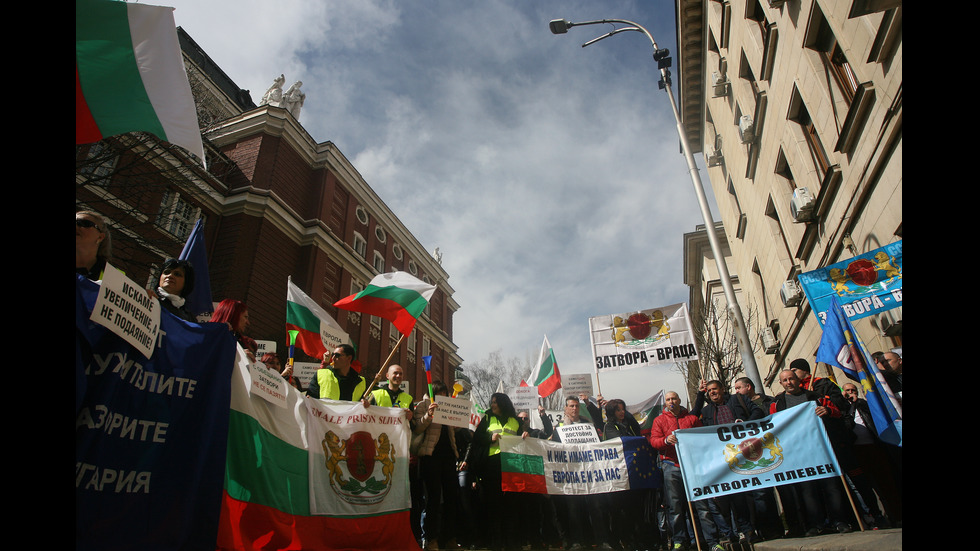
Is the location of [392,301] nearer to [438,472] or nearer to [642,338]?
[438,472]

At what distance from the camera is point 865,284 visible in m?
6.36

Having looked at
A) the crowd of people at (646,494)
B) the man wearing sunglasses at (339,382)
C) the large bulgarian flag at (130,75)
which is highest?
the large bulgarian flag at (130,75)

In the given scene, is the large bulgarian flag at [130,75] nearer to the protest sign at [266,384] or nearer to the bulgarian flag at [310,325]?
the protest sign at [266,384]

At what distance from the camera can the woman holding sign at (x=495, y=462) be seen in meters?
6.01

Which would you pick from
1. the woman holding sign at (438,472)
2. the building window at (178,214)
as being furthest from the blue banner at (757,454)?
the building window at (178,214)

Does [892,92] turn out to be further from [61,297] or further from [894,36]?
[61,297]

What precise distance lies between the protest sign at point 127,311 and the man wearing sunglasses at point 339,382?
2766mm

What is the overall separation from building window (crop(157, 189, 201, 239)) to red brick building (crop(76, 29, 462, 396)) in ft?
0.19

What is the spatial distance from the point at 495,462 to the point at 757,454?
3.02 metres

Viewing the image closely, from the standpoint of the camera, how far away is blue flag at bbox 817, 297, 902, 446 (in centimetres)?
536

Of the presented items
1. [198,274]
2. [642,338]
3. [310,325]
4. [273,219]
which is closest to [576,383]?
[642,338]

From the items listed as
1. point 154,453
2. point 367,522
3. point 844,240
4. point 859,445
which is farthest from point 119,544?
point 844,240

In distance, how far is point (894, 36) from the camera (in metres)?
6.85

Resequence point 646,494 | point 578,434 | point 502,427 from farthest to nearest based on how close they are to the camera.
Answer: point 578,434, point 502,427, point 646,494
